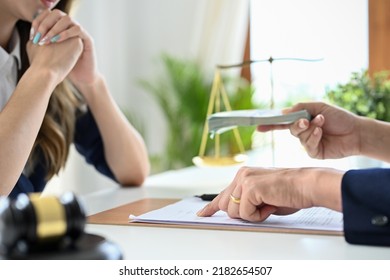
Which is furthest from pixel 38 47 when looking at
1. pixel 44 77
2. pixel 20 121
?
pixel 20 121

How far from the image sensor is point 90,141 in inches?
65.6

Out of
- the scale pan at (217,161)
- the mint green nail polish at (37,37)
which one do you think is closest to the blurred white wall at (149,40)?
the scale pan at (217,161)

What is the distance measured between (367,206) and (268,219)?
0.21 metres

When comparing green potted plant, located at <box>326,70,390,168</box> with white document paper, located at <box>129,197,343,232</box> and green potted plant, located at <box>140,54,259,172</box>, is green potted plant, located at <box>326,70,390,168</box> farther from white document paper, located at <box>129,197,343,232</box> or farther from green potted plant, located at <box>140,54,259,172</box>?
green potted plant, located at <box>140,54,259,172</box>

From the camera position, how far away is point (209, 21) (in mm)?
4020

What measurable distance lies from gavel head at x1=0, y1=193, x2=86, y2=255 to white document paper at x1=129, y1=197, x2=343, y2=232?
428 mm

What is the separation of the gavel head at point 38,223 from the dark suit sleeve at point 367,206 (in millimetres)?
398

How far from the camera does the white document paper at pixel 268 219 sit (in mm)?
929

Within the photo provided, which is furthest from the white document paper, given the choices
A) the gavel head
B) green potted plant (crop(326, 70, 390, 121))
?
green potted plant (crop(326, 70, 390, 121))

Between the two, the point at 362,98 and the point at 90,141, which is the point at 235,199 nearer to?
the point at 90,141

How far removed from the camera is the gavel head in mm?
520

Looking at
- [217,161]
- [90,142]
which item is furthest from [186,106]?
[90,142]

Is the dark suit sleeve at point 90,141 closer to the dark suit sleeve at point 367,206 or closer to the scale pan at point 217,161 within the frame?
the scale pan at point 217,161
